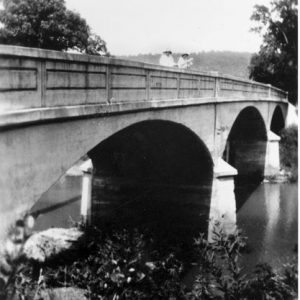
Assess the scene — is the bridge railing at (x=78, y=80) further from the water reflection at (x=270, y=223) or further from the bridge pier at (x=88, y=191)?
the bridge pier at (x=88, y=191)

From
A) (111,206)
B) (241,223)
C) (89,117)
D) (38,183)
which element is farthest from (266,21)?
(38,183)

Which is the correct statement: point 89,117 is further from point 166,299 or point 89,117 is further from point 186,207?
point 186,207

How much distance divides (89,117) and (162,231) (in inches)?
394

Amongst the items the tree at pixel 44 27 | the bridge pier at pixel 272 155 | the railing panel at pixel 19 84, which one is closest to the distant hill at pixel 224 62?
the bridge pier at pixel 272 155

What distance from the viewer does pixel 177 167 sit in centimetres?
1775

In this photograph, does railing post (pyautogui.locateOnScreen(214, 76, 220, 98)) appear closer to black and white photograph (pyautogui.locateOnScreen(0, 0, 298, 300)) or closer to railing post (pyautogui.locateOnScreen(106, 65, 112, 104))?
black and white photograph (pyautogui.locateOnScreen(0, 0, 298, 300))

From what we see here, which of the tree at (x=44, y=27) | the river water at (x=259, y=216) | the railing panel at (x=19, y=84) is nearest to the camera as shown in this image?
the railing panel at (x=19, y=84)

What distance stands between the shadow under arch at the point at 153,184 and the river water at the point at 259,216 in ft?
0.77

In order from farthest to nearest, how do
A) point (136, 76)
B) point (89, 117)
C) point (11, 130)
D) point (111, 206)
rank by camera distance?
point (111, 206) → point (136, 76) → point (89, 117) → point (11, 130)

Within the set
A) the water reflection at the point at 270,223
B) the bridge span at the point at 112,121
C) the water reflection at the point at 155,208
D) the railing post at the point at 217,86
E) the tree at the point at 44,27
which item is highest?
the tree at the point at 44,27

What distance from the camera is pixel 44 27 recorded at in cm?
1917

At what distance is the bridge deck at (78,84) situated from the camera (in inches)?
239

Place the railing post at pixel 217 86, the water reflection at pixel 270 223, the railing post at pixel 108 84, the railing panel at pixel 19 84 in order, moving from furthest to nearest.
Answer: the railing post at pixel 217 86 → the water reflection at pixel 270 223 → the railing post at pixel 108 84 → the railing panel at pixel 19 84

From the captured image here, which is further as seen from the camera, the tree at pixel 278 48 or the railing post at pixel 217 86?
the tree at pixel 278 48
